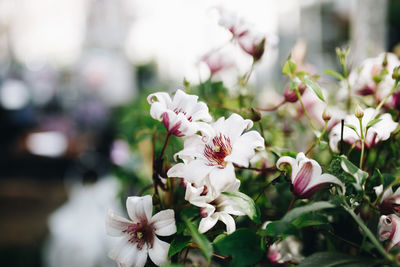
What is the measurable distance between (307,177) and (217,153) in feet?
0.32

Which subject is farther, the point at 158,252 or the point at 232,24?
the point at 232,24

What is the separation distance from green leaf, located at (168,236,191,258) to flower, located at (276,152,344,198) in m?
0.12

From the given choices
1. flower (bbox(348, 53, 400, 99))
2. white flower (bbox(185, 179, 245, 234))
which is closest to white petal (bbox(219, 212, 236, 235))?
white flower (bbox(185, 179, 245, 234))

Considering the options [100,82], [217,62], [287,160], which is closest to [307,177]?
[287,160]

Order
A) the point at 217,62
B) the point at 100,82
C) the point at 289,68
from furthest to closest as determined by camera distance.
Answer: the point at 100,82
the point at 217,62
the point at 289,68

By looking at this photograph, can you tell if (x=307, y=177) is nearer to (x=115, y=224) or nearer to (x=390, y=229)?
(x=390, y=229)

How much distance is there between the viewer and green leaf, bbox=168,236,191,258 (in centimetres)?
36

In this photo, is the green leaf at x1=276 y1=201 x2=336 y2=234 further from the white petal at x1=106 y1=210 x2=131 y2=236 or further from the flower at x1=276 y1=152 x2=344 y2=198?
the white petal at x1=106 y1=210 x2=131 y2=236

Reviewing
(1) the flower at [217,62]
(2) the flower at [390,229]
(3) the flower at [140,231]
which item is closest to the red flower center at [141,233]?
(3) the flower at [140,231]

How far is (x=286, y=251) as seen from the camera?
1.56 ft

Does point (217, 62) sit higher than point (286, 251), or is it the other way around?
point (217, 62)

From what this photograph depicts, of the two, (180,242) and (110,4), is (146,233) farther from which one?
(110,4)

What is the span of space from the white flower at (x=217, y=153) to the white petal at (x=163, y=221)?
41 mm

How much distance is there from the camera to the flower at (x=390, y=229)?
1.13 feet
